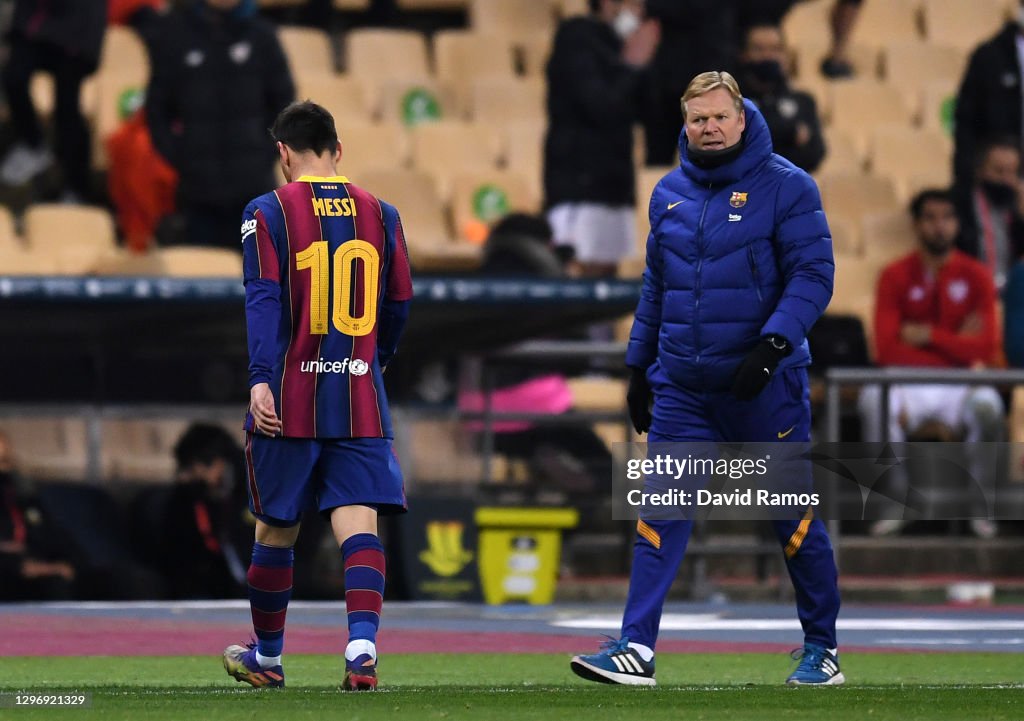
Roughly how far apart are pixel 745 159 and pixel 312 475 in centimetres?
167

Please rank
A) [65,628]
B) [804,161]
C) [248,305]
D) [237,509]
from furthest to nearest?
1. [804,161]
2. [237,509]
3. [65,628]
4. [248,305]

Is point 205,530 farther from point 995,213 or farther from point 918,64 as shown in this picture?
point 918,64

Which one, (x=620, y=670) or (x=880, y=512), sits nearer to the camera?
(x=620, y=670)

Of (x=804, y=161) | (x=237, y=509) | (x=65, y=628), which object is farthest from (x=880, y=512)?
(x=65, y=628)

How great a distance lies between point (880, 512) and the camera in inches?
528

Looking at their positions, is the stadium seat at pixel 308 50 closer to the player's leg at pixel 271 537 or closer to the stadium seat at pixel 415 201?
the stadium seat at pixel 415 201

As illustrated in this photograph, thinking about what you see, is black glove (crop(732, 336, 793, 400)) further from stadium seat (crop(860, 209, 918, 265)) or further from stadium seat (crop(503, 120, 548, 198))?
stadium seat (crop(503, 120, 548, 198))

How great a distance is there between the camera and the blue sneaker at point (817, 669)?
750 centimetres

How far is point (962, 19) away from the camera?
20.5 metres

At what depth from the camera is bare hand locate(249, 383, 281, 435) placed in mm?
6828

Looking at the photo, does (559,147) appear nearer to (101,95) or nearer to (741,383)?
(101,95)

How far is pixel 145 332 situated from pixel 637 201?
3.33 metres

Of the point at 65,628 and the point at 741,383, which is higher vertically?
the point at 741,383

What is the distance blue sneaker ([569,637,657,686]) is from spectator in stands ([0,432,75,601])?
6.08 m
